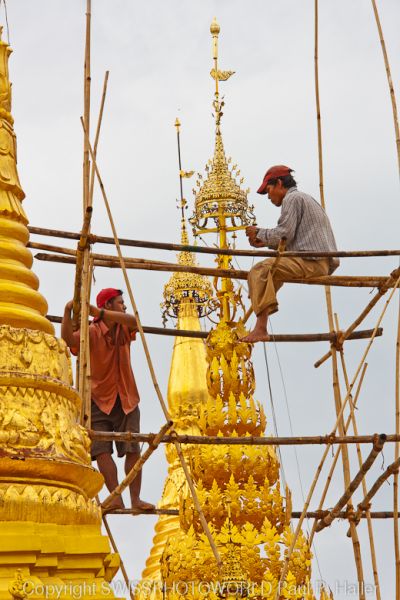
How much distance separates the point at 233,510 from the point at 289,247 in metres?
2.03

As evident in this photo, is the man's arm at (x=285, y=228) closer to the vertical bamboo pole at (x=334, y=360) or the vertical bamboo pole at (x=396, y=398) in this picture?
the vertical bamboo pole at (x=334, y=360)

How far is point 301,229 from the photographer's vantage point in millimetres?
11398

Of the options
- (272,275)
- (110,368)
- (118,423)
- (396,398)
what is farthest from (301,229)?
(118,423)

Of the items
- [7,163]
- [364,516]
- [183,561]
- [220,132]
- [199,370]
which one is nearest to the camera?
[7,163]

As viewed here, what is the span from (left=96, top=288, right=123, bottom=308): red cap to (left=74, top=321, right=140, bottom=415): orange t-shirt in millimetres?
161

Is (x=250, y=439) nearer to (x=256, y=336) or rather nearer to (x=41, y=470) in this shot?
(x=256, y=336)

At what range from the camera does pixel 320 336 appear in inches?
480

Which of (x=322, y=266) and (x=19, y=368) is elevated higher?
(x=322, y=266)

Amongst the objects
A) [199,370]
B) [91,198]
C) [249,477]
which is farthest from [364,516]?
[199,370]

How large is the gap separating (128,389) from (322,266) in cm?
204

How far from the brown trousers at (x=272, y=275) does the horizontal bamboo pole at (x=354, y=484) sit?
1.33m

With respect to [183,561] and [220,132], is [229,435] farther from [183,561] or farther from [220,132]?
[220,132]

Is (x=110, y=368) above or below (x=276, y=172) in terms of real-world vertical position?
below

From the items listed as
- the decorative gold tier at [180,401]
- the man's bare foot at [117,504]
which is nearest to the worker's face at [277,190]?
the man's bare foot at [117,504]
